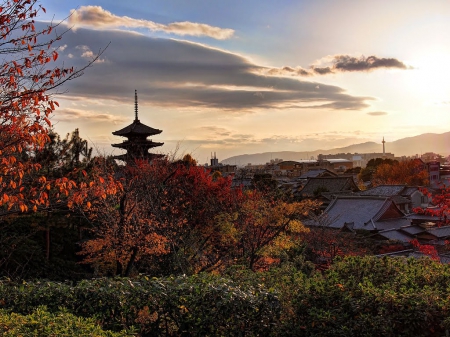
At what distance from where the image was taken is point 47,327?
415 cm

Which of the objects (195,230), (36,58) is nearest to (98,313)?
(36,58)

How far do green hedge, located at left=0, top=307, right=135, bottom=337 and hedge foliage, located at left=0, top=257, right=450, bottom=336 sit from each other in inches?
33.5

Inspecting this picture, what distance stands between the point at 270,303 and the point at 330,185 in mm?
38255

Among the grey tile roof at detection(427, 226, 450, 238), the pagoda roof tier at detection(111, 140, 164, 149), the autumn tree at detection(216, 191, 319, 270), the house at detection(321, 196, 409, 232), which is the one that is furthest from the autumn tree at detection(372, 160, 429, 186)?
the autumn tree at detection(216, 191, 319, 270)

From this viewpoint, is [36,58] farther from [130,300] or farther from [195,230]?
[195,230]

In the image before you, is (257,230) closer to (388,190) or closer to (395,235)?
(395,235)

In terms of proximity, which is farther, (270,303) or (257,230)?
(257,230)

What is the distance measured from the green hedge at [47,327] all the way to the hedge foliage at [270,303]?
0.85m

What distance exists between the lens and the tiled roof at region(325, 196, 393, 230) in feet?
90.4

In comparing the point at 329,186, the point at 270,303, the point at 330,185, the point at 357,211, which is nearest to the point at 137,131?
the point at 357,211

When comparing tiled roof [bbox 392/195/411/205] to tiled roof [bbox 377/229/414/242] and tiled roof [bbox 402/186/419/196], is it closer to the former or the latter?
tiled roof [bbox 402/186/419/196]

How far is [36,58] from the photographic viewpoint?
247 inches

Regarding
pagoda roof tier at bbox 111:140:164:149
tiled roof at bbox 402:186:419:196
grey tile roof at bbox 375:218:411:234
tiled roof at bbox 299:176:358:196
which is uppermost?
pagoda roof tier at bbox 111:140:164:149

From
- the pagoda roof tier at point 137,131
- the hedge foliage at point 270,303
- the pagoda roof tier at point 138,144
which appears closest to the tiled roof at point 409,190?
the pagoda roof tier at point 138,144
